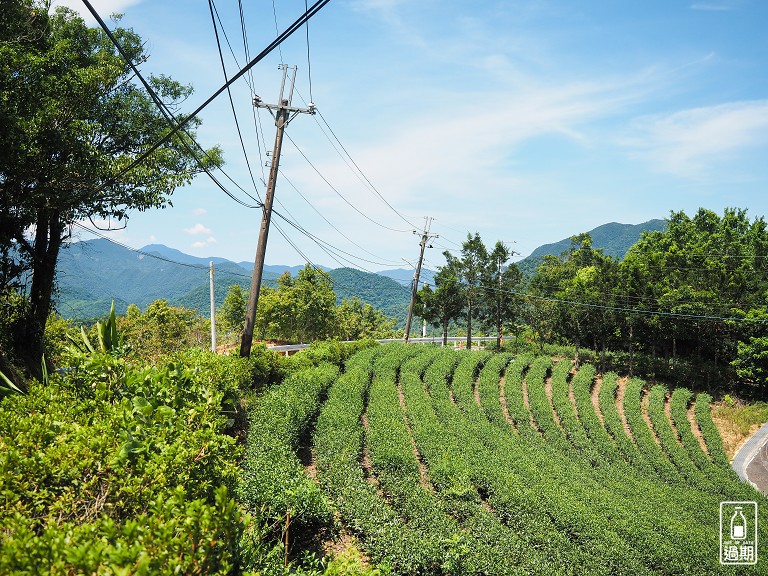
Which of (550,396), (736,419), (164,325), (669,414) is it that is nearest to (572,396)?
(550,396)

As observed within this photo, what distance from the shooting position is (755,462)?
59.2 feet

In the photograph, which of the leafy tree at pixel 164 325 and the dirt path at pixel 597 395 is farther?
the leafy tree at pixel 164 325

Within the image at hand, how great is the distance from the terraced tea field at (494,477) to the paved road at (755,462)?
787mm

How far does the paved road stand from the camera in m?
16.4

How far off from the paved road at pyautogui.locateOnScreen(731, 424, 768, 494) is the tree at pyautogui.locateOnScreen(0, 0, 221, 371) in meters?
20.2

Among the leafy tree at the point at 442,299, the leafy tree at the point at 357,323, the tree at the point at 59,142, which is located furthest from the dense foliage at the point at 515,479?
the leafy tree at the point at 357,323

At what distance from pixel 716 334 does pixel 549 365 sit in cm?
910

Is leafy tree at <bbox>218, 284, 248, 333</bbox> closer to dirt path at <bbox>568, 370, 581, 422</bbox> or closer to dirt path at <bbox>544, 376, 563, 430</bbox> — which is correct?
dirt path at <bbox>544, 376, 563, 430</bbox>

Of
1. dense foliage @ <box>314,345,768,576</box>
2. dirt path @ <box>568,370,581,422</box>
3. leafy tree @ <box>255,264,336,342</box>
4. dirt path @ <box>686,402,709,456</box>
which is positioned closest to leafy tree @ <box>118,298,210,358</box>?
leafy tree @ <box>255,264,336,342</box>

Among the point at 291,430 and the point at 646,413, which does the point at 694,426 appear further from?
the point at 291,430

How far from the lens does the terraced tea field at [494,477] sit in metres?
8.22

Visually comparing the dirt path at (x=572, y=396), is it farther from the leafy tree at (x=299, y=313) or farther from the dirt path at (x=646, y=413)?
the leafy tree at (x=299, y=313)

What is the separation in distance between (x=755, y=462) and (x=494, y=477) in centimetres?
1321

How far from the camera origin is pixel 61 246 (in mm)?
12234
